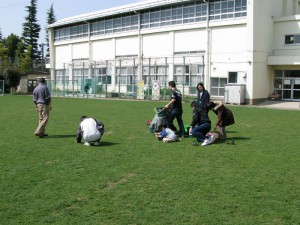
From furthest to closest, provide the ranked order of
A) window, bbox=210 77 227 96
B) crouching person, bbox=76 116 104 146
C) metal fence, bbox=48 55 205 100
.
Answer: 1. metal fence, bbox=48 55 205 100
2. window, bbox=210 77 227 96
3. crouching person, bbox=76 116 104 146

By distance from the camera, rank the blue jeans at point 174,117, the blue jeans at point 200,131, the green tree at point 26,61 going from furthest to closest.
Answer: the green tree at point 26,61 → the blue jeans at point 174,117 → the blue jeans at point 200,131

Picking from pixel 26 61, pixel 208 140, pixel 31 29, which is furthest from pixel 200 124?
pixel 31 29

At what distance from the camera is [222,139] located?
1090 centimetres

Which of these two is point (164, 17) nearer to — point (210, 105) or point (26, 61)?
point (210, 105)

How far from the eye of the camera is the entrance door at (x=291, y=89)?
3139cm

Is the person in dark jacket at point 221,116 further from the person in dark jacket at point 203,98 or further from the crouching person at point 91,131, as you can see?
the crouching person at point 91,131

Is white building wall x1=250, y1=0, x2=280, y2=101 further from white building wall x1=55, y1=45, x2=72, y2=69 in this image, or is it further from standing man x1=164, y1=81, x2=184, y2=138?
white building wall x1=55, y1=45, x2=72, y2=69

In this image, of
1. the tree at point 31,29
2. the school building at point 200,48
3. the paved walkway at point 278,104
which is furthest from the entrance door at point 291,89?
the tree at point 31,29

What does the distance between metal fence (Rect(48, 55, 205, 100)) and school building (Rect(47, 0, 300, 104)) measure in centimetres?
10

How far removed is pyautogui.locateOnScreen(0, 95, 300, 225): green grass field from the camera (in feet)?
16.4

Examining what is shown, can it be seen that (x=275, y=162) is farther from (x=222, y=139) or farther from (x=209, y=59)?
(x=209, y=59)

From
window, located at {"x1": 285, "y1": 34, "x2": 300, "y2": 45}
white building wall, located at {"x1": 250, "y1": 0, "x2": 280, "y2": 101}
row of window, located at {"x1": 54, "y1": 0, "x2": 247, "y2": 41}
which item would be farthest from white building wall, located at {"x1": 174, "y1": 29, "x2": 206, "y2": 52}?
window, located at {"x1": 285, "y1": 34, "x2": 300, "y2": 45}

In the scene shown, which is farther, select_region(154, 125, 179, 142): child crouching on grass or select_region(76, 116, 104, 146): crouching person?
select_region(154, 125, 179, 142): child crouching on grass

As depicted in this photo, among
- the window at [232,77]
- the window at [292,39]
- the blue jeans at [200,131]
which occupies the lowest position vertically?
the blue jeans at [200,131]
